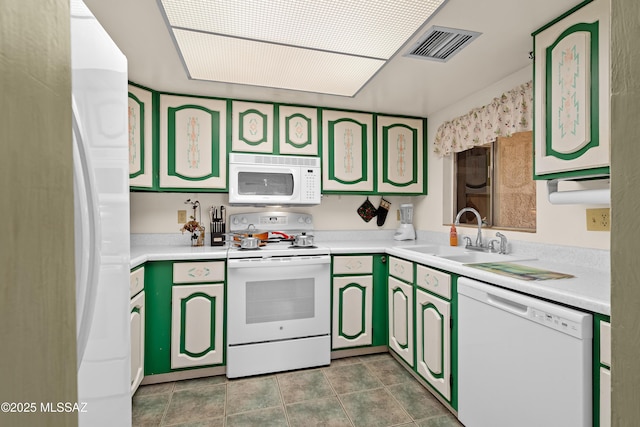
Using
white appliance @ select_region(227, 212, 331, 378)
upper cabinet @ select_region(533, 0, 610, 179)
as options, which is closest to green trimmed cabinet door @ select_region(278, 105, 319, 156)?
white appliance @ select_region(227, 212, 331, 378)

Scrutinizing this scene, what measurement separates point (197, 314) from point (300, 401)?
90 centimetres

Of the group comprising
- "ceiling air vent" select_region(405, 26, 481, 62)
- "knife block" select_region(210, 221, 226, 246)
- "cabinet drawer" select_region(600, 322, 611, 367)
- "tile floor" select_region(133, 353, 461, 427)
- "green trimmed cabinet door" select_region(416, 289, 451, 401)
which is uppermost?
"ceiling air vent" select_region(405, 26, 481, 62)

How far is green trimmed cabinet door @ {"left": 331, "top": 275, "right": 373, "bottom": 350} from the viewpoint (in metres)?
2.52

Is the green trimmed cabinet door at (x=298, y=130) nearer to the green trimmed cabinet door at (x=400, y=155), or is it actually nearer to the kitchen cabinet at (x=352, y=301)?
the green trimmed cabinet door at (x=400, y=155)

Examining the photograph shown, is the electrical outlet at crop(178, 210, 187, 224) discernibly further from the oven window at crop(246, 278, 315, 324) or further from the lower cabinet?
the lower cabinet

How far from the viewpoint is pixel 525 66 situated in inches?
80.0

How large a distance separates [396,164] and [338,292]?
132 centimetres

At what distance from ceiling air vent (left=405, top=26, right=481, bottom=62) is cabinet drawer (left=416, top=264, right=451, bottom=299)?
4.19 ft

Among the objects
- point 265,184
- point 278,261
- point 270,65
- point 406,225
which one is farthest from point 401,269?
point 270,65

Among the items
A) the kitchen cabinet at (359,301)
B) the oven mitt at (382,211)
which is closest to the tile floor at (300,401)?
the kitchen cabinet at (359,301)

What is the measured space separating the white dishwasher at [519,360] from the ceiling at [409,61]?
128 centimetres

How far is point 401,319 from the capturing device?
2395 millimetres

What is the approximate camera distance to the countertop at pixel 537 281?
116 centimetres

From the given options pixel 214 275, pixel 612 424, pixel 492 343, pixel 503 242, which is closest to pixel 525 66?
pixel 503 242
